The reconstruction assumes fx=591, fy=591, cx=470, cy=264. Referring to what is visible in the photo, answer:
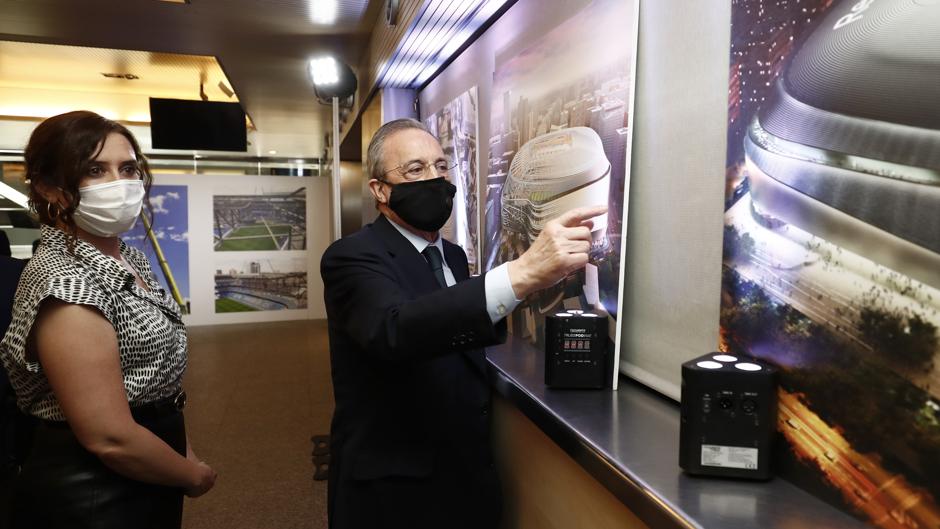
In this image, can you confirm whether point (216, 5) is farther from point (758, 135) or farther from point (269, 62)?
point (758, 135)

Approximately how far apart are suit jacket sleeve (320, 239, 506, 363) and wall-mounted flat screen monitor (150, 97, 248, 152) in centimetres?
810

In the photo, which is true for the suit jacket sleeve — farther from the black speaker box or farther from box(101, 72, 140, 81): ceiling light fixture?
box(101, 72, 140, 81): ceiling light fixture

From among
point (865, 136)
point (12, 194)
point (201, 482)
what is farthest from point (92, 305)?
point (12, 194)

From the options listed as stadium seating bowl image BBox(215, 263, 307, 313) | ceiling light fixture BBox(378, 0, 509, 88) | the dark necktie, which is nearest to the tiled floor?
stadium seating bowl image BBox(215, 263, 307, 313)

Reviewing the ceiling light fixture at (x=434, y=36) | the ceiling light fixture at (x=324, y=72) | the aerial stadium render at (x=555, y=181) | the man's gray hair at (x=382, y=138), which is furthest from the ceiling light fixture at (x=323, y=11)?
the man's gray hair at (x=382, y=138)

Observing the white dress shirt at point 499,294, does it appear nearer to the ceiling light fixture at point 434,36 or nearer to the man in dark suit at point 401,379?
the man in dark suit at point 401,379

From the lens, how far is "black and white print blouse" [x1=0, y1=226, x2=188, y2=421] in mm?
1341

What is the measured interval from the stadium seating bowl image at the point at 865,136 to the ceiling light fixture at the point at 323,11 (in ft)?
13.7

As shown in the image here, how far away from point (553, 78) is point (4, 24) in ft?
18.2

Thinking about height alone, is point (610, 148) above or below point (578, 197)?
above

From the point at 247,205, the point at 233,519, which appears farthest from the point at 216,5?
the point at 247,205

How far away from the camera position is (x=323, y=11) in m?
4.68

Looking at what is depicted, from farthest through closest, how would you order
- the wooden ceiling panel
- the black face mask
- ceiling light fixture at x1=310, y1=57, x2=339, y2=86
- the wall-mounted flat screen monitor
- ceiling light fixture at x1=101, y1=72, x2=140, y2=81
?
1. ceiling light fixture at x1=101, y1=72, x2=140, y2=81
2. the wall-mounted flat screen monitor
3. ceiling light fixture at x1=310, y1=57, x2=339, y2=86
4. the wooden ceiling panel
5. the black face mask

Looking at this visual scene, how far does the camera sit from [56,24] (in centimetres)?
509
